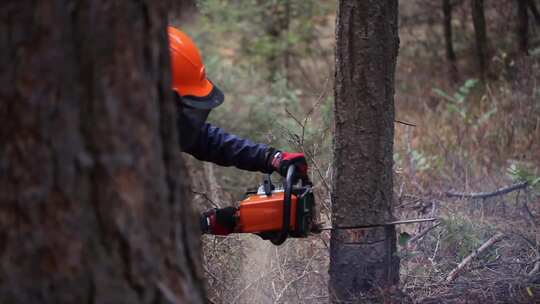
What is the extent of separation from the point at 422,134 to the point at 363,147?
179 inches

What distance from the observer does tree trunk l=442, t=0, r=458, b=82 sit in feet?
32.1

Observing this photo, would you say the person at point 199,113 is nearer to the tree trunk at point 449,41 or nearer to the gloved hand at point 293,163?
the gloved hand at point 293,163

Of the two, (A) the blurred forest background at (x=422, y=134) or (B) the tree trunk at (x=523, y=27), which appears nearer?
(A) the blurred forest background at (x=422, y=134)

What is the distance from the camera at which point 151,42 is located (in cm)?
171

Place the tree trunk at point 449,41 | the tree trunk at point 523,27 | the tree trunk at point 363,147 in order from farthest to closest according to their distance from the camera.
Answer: the tree trunk at point 449,41 < the tree trunk at point 523,27 < the tree trunk at point 363,147

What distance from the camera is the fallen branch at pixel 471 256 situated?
3.48 metres

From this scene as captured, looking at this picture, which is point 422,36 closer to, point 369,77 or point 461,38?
point 461,38

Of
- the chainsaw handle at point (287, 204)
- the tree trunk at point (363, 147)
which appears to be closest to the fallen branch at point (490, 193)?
the tree trunk at point (363, 147)

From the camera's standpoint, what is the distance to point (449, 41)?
10.0 meters

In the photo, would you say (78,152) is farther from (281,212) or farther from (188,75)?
(188,75)

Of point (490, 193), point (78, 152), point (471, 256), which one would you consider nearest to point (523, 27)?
point (490, 193)

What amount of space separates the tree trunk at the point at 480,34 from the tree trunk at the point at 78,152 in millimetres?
7905

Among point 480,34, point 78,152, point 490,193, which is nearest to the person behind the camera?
point 78,152

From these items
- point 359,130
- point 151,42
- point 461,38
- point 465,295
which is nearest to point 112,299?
point 151,42
